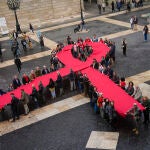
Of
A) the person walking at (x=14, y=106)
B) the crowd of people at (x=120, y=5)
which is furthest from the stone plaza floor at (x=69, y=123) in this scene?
the crowd of people at (x=120, y=5)

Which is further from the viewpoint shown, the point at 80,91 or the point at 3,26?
the point at 3,26

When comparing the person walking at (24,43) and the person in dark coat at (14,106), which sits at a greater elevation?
the person walking at (24,43)

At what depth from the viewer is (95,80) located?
59.7ft

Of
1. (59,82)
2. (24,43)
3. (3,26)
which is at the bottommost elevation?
(59,82)

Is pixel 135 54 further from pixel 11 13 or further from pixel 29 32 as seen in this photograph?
pixel 11 13

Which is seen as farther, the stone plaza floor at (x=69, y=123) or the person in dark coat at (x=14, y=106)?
the person in dark coat at (x=14, y=106)

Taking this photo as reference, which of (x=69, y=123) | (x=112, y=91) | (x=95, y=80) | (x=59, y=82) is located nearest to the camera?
(x=69, y=123)

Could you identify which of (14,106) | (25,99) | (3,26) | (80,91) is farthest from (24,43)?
(14,106)

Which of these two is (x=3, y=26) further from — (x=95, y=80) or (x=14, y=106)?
(x=14, y=106)

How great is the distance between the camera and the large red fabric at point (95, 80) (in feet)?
50.8

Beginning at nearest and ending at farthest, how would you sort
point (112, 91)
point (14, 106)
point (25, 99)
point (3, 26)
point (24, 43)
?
point (112, 91) → point (14, 106) → point (25, 99) → point (24, 43) → point (3, 26)

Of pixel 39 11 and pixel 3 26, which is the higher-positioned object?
pixel 39 11

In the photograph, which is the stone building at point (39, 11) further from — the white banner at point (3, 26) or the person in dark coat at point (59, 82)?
the person in dark coat at point (59, 82)

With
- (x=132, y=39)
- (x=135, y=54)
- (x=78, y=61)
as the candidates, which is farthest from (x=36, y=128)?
(x=132, y=39)
